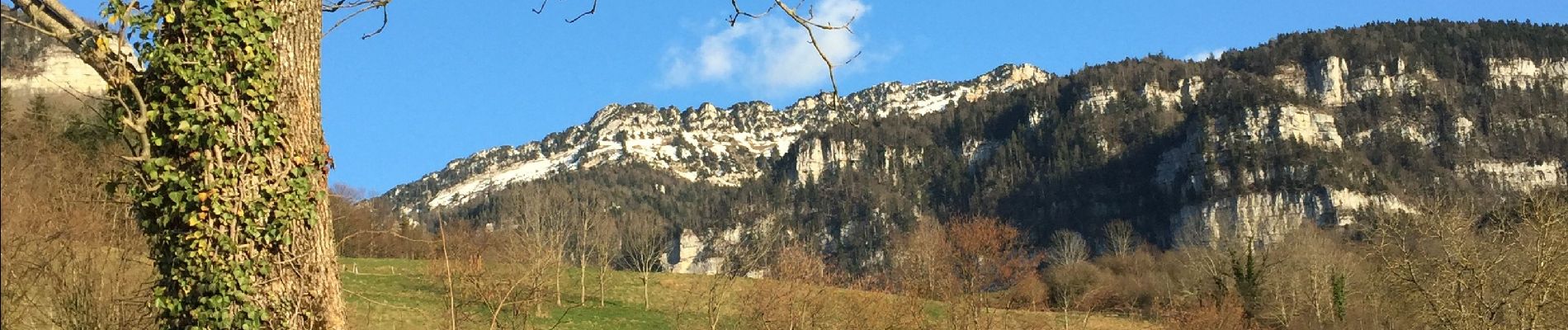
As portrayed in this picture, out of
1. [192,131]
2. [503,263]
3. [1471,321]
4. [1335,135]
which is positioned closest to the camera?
[192,131]

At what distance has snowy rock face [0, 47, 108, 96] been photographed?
4785mm

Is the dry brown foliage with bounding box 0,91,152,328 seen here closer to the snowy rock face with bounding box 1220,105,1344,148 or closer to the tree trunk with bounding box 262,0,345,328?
the tree trunk with bounding box 262,0,345,328

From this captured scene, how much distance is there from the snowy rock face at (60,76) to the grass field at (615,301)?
67.6 ft

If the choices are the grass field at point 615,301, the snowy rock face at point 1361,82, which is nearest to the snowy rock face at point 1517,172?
the snowy rock face at point 1361,82

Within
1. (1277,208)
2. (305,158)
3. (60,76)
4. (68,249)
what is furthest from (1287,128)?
(60,76)

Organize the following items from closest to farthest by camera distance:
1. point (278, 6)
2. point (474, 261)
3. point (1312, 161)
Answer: point (278, 6) → point (474, 261) → point (1312, 161)

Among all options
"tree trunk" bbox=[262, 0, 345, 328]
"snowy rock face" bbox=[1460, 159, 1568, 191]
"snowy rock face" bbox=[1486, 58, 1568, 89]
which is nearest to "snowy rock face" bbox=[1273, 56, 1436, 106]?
"snowy rock face" bbox=[1486, 58, 1568, 89]

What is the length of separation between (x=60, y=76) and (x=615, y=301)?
38010mm

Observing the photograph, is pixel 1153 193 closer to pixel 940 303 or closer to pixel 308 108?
pixel 940 303

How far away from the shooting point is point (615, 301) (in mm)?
43375

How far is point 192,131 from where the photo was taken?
197 inches

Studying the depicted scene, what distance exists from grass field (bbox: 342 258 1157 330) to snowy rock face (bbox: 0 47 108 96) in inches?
811

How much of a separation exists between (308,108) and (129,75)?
73 cm

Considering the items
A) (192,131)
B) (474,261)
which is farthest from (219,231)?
(474,261)
